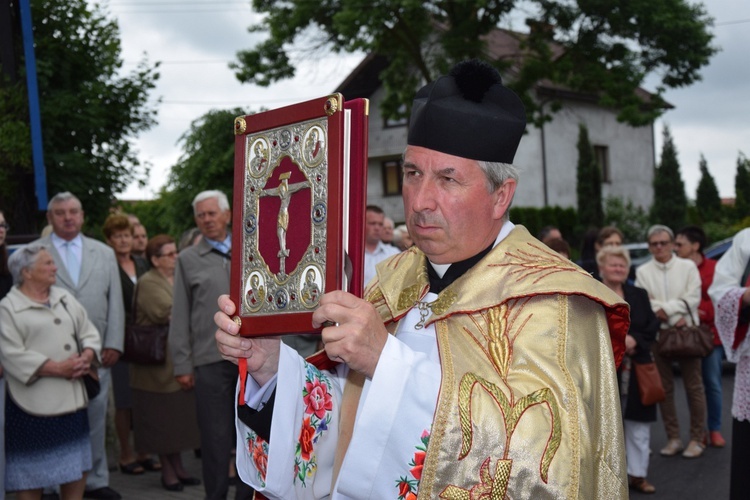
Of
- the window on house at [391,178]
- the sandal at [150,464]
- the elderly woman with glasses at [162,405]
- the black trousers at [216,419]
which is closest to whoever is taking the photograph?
the black trousers at [216,419]

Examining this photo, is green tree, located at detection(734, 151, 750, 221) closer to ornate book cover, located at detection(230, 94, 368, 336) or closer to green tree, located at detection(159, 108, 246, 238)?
green tree, located at detection(159, 108, 246, 238)

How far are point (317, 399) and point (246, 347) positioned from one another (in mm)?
291

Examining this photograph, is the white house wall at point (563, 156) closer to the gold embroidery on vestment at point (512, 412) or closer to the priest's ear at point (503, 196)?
the priest's ear at point (503, 196)

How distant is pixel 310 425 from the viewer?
2.75m

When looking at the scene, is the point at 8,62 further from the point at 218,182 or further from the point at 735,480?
the point at 218,182

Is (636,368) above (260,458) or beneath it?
beneath

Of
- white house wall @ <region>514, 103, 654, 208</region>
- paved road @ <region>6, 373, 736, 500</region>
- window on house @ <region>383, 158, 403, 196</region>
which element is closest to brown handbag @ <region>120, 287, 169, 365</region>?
paved road @ <region>6, 373, 736, 500</region>

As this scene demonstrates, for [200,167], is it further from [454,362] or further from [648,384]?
[454,362]

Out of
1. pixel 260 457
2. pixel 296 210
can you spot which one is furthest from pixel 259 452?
pixel 296 210

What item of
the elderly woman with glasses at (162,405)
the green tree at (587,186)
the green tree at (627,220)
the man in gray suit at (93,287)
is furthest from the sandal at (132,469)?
the green tree at (627,220)

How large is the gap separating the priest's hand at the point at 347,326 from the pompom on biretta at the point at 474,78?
2.43 feet

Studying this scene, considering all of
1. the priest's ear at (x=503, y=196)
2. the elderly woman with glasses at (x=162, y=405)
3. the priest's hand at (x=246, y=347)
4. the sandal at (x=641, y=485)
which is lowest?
the sandal at (x=641, y=485)

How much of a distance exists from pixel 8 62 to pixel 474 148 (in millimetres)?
6406

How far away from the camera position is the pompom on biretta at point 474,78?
2615mm
